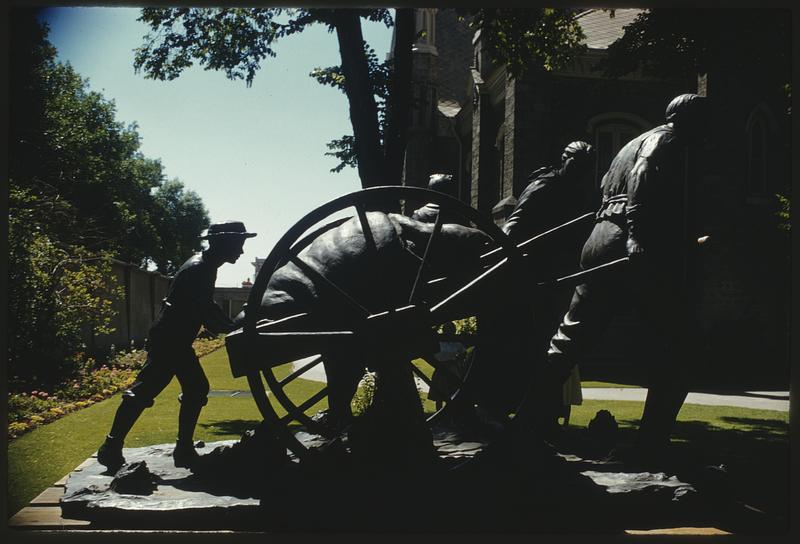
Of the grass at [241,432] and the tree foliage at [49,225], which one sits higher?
the tree foliage at [49,225]

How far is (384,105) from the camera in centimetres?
1138

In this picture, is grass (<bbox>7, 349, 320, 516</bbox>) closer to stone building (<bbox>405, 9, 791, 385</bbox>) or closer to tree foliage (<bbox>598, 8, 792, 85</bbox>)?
tree foliage (<bbox>598, 8, 792, 85</bbox>)

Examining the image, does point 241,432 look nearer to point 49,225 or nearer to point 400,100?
point 400,100

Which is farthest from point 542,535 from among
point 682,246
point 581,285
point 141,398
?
point 141,398

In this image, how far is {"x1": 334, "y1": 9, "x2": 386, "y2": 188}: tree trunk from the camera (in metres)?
9.47

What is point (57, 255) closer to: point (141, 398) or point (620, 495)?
point (141, 398)

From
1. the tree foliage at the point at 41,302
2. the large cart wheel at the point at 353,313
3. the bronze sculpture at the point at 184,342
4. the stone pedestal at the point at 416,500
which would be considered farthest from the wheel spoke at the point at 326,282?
the tree foliage at the point at 41,302

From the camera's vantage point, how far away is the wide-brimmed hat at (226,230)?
16.2ft

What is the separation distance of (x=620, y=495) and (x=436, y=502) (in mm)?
1203

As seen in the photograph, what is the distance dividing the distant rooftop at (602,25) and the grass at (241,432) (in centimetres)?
998

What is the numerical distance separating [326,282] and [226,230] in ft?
3.20

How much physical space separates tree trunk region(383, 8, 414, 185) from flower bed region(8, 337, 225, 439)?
5467mm

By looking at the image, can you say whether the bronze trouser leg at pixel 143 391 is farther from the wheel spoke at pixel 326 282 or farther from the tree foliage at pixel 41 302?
the tree foliage at pixel 41 302

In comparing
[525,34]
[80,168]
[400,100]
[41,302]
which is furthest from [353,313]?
[80,168]
